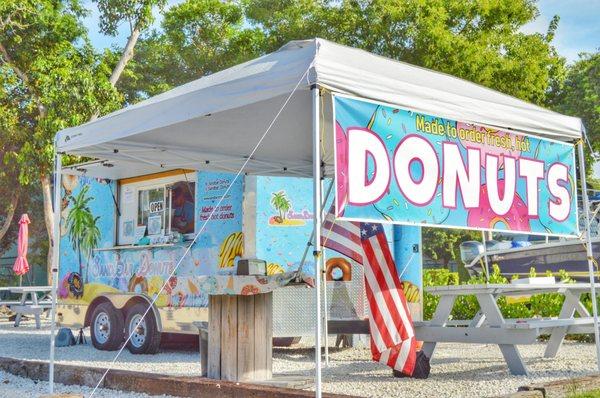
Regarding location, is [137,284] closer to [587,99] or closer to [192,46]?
[587,99]

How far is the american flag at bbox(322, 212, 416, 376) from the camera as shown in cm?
620

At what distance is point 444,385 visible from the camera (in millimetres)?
6605

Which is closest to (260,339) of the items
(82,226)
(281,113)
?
(281,113)

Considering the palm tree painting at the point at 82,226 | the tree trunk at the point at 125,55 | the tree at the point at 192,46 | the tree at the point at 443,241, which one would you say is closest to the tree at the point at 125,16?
the tree trunk at the point at 125,55

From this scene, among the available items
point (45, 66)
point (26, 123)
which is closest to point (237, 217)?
point (45, 66)

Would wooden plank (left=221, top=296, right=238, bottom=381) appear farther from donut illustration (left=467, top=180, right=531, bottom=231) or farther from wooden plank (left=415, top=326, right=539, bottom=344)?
donut illustration (left=467, top=180, right=531, bottom=231)

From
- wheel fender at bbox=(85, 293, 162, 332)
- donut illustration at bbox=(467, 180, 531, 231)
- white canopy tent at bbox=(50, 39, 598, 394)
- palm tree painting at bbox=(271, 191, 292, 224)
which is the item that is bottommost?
wheel fender at bbox=(85, 293, 162, 332)

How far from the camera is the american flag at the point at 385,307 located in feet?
20.3

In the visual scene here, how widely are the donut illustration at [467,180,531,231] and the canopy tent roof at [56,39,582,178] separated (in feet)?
1.94

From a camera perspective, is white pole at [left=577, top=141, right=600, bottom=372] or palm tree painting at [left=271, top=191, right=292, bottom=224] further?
palm tree painting at [left=271, top=191, right=292, bottom=224]

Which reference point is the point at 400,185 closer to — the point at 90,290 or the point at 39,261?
the point at 90,290

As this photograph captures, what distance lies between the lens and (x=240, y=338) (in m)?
6.17

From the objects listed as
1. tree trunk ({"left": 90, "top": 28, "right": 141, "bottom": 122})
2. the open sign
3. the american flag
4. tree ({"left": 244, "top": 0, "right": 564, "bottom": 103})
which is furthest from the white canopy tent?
tree ({"left": 244, "top": 0, "right": 564, "bottom": 103})

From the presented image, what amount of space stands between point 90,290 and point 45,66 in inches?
382
